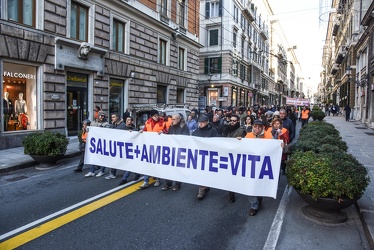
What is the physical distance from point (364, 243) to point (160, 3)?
21.2 m

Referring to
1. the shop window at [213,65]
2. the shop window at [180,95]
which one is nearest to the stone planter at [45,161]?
the shop window at [180,95]

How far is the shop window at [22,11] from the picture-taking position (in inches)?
458

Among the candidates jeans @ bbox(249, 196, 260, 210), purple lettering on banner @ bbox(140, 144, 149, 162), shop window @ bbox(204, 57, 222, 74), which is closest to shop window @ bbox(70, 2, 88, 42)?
purple lettering on banner @ bbox(140, 144, 149, 162)

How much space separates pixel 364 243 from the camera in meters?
3.86

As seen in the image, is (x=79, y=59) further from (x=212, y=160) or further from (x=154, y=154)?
(x=212, y=160)

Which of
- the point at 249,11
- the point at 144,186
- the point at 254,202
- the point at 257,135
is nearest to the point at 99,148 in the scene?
the point at 144,186

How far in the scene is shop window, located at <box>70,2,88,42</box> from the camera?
14735 millimetres

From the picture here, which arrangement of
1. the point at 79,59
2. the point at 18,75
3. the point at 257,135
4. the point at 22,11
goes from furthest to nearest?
the point at 79,59 < the point at 18,75 < the point at 22,11 < the point at 257,135

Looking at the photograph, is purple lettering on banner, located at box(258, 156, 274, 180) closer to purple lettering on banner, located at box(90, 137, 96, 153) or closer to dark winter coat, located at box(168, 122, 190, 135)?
dark winter coat, located at box(168, 122, 190, 135)

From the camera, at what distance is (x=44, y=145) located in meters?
8.18

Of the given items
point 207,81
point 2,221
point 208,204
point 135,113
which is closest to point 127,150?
point 208,204

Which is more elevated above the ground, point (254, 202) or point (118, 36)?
point (118, 36)

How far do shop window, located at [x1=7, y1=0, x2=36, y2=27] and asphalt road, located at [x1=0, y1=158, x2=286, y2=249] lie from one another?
8250mm

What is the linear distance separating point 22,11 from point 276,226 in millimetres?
13059
